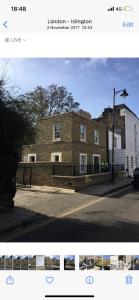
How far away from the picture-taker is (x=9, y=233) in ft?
→ 21.9

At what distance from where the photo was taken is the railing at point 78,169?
1716 cm

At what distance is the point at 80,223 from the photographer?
7559 millimetres

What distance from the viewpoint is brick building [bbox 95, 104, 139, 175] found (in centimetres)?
2931

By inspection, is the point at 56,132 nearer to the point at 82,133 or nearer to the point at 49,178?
the point at 82,133

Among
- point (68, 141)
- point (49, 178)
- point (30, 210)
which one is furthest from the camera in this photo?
point (68, 141)

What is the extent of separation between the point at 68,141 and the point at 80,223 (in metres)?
13.0

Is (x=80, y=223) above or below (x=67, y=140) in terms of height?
below

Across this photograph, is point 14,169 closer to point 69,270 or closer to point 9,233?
point 9,233
